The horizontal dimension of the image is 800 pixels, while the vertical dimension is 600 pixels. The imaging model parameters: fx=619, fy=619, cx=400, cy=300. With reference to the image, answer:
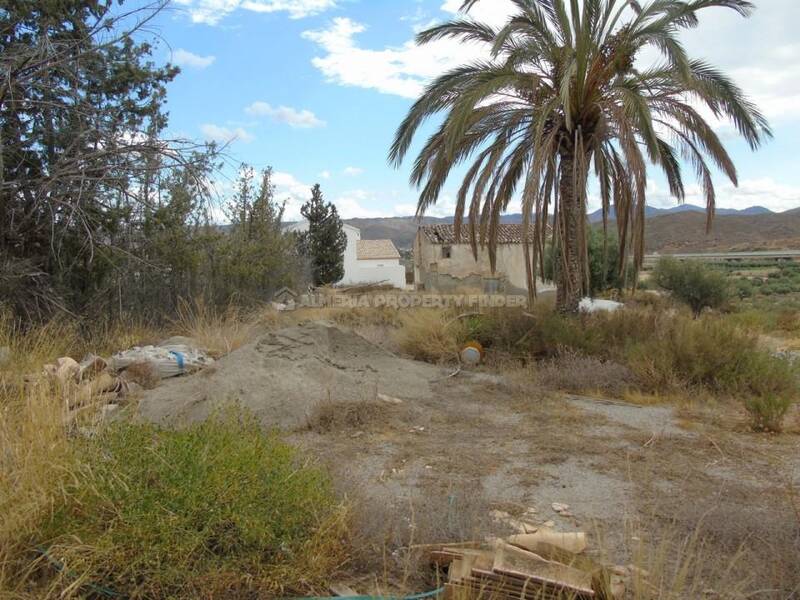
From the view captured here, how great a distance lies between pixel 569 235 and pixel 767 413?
556cm

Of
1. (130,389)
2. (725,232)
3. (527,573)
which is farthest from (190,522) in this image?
(725,232)

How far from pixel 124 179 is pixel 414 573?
27.4ft

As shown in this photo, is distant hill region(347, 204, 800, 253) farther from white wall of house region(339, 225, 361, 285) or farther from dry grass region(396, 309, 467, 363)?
dry grass region(396, 309, 467, 363)

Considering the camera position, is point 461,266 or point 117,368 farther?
point 461,266

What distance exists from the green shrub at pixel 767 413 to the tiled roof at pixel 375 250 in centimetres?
5248

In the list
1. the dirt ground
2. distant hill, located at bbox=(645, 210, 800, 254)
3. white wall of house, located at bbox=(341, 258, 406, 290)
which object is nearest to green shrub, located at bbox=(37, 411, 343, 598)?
the dirt ground

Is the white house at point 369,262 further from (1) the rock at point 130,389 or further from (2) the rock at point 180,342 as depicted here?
(1) the rock at point 130,389

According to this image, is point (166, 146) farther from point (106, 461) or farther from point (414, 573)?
point (414, 573)

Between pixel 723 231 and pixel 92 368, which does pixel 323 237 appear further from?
pixel 723 231

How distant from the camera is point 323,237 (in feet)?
131

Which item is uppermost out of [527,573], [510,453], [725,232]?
[725,232]

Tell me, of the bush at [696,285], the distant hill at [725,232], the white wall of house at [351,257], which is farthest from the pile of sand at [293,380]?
the distant hill at [725,232]

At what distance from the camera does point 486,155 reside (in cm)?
1170

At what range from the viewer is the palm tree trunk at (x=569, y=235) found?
35.8 ft
